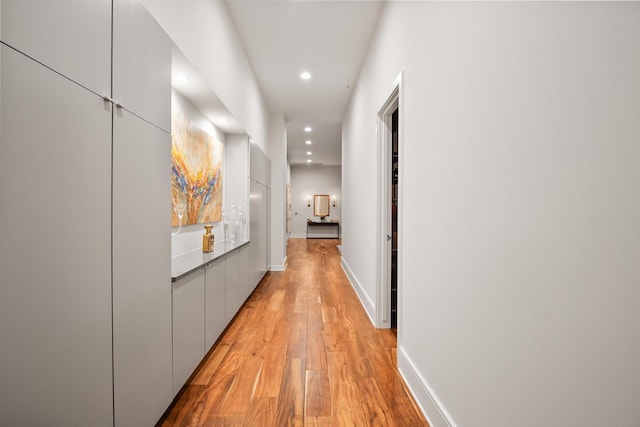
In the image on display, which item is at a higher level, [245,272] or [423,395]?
[245,272]

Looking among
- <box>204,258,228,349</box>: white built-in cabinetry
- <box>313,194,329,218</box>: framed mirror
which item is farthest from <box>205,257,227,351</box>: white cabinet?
<box>313,194,329,218</box>: framed mirror

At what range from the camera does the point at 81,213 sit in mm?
1010

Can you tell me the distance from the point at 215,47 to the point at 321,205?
10.0 m

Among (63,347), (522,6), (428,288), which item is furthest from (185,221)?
(522,6)

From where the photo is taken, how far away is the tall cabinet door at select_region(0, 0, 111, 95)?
2.56 ft

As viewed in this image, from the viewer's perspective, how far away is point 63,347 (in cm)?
93

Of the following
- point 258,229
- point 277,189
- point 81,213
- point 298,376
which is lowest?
point 298,376


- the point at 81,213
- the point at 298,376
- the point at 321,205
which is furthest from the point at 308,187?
the point at 81,213

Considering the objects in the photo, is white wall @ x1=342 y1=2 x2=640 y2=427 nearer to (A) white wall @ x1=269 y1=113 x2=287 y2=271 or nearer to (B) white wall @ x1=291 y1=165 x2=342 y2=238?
(A) white wall @ x1=269 y1=113 x2=287 y2=271

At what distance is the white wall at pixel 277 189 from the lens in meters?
5.72

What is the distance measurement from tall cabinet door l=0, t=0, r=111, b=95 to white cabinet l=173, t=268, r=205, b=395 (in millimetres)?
1150

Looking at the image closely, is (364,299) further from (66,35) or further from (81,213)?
(66,35)

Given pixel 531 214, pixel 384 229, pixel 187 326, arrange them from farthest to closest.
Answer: pixel 384 229 → pixel 187 326 → pixel 531 214

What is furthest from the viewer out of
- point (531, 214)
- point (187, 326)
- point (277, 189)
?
point (277, 189)
